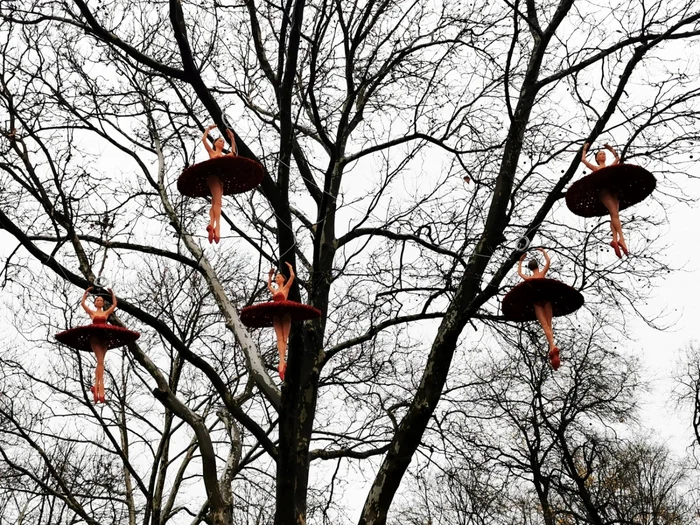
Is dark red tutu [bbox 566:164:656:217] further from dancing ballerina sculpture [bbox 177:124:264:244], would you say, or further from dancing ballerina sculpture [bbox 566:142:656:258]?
dancing ballerina sculpture [bbox 177:124:264:244]

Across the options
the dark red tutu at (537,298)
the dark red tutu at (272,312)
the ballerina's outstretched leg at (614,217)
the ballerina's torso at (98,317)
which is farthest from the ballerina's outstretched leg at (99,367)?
the ballerina's outstretched leg at (614,217)

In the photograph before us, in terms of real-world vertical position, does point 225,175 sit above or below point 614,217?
above

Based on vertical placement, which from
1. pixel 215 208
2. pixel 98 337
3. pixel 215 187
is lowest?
pixel 98 337

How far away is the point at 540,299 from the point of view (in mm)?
4398

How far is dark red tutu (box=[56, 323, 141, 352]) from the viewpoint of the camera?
14.4 feet

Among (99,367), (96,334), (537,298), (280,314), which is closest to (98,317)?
(96,334)

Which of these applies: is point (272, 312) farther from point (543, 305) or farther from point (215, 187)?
point (543, 305)

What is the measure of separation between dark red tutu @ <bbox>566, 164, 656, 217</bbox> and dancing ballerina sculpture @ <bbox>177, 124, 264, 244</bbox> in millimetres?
2177

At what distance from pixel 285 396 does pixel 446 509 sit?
20.1 m

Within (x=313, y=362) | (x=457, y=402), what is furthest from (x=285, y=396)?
(x=457, y=402)

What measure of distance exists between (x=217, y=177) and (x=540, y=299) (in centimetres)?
→ 242

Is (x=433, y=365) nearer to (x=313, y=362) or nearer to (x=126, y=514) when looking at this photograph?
(x=313, y=362)

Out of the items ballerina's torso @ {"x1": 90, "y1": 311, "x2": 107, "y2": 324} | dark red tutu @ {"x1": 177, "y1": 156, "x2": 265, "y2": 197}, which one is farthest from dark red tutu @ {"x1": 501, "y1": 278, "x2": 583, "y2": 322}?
ballerina's torso @ {"x1": 90, "y1": 311, "x2": 107, "y2": 324}

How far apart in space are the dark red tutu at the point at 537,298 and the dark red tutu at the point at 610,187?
582mm
